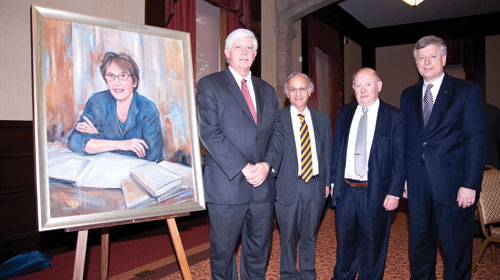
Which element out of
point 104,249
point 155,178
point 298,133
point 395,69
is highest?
point 395,69

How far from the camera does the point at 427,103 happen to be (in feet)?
7.78

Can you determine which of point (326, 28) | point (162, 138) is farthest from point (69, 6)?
point (326, 28)

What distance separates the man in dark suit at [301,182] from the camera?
264cm

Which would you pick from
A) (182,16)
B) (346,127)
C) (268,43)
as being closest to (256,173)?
(346,127)

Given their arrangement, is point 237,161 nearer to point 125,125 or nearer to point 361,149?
point 125,125

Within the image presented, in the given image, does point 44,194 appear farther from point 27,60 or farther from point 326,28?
point 326,28

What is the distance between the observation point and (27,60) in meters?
3.34

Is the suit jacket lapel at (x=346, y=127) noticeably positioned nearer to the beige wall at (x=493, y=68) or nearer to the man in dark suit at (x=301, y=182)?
the man in dark suit at (x=301, y=182)

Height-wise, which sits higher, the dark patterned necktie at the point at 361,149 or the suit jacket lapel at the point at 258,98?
the suit jacket lapel at the point at 258,98

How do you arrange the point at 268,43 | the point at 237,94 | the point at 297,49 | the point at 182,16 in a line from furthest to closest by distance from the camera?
the point at 297,49 → the point at 268,43 → the point at 182,16 → the point at 237,94

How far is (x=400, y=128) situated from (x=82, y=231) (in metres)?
1.96

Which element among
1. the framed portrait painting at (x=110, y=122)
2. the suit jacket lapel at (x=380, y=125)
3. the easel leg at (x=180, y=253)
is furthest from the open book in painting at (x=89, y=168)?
the suit jacket lapel at (x=380, y=125)

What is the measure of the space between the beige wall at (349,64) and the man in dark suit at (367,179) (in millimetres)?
7291

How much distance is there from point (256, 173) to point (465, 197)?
125cm
